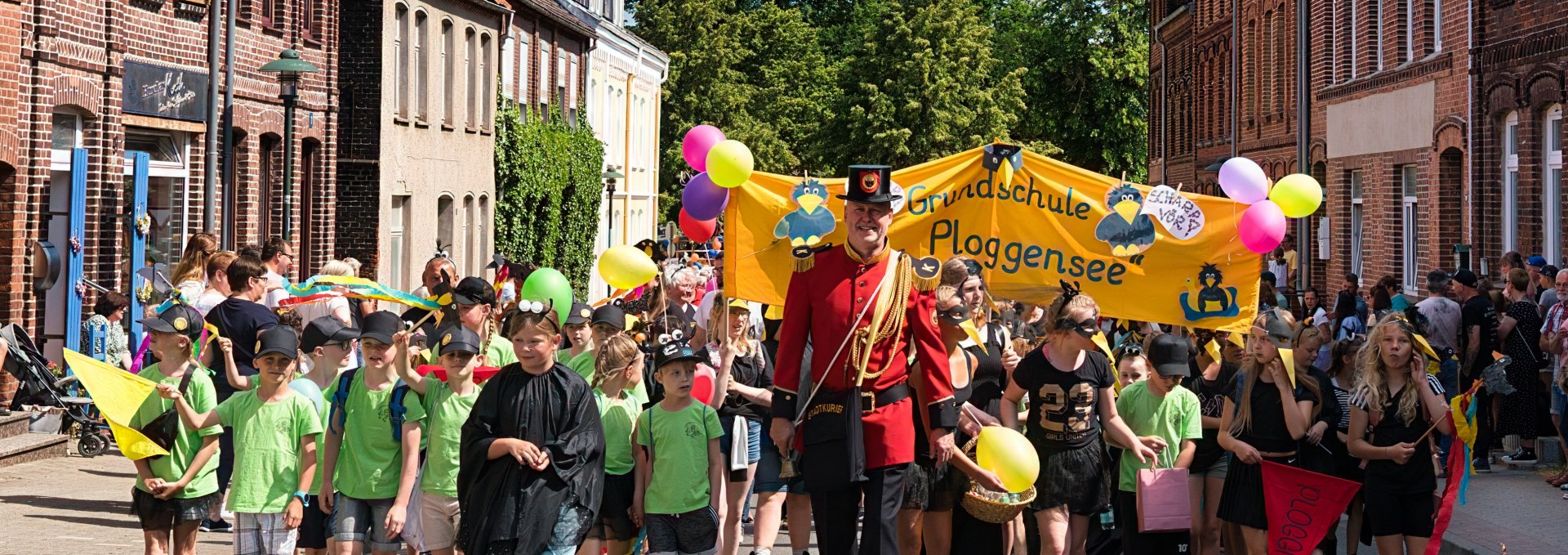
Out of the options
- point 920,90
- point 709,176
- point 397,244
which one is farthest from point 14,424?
point 920,90

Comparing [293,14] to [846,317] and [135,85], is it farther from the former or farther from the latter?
[846,317]

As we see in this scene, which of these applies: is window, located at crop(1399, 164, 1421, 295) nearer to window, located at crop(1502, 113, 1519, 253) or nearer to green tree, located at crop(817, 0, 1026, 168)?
window, located at crop(1502, 113, 1519, 253)

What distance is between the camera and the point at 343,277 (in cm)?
1220

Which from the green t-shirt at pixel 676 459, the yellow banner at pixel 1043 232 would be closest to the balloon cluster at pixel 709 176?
the yellow banner at pixel 1043 232

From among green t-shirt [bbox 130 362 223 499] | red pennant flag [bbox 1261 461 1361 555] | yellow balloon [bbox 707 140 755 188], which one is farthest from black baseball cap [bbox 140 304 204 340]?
red pennant flag [bbox 1261 461 1361 555]

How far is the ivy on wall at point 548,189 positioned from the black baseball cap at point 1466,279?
76.5 ft

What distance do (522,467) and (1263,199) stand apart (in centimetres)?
650

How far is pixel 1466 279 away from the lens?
17219mm

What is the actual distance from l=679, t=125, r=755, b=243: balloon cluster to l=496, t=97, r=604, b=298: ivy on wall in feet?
83.4

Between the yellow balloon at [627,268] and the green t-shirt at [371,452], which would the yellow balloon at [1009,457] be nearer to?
the green t-shirt at [371,452]

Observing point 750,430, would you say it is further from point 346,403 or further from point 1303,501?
point 1303,501

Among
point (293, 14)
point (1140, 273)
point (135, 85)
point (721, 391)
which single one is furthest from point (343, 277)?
point (293, 14)

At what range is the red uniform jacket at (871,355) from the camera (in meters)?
7.71

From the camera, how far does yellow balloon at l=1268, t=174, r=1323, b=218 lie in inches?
495
